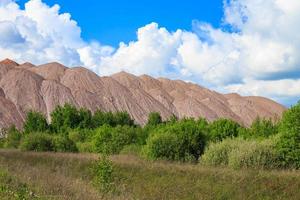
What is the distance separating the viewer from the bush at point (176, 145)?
39.2 m

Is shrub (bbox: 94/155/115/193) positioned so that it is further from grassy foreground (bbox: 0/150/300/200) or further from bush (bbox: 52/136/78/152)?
bush (bbox: 52/136/78/152)

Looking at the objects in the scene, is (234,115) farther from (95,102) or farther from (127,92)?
(95,102)

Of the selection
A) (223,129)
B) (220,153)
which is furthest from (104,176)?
(223,129)

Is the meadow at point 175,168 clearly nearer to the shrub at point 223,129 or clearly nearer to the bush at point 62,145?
the bush at point 62,145

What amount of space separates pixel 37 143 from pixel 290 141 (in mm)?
27963

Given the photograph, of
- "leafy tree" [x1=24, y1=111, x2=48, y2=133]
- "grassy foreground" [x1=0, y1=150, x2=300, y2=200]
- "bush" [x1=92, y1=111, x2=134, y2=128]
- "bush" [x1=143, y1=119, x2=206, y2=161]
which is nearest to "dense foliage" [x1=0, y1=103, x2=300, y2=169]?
"bush" [x1=143, y1=119, x2=206, y2=161]

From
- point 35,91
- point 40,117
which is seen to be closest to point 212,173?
point 40,117

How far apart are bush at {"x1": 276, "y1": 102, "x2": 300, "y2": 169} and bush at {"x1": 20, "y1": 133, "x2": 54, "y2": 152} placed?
26372mm

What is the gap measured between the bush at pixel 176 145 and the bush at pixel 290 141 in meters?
7.79

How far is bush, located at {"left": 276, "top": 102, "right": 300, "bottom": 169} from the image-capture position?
107 feet

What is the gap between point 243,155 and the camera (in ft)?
104

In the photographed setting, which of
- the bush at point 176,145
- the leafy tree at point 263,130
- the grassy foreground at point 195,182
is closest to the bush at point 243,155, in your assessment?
the grassy foreground at point 195,182

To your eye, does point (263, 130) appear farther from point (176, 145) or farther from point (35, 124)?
point (35, 124)

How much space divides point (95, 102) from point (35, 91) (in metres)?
15.3
